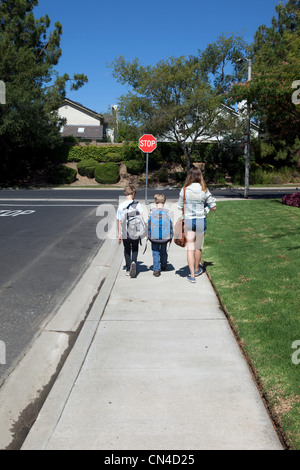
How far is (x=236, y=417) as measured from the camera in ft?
11.2

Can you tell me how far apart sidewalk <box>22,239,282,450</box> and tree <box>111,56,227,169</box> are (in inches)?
1157

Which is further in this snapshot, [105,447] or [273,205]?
[273,205]

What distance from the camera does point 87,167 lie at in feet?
126

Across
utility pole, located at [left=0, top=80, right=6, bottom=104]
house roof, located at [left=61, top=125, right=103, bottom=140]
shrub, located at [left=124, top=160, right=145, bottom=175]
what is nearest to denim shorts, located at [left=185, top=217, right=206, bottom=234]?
utility pole, located at [left=0, top=80, right=6, bottom=104]

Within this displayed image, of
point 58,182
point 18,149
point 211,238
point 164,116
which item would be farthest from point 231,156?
point 211,238

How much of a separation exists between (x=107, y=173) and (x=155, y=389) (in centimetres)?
3457

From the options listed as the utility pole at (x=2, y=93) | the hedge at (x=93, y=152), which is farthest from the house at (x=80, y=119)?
the utility pole at (x=2, y=93)

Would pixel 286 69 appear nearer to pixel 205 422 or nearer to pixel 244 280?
pixel 244 280

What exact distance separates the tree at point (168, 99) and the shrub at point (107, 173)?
4.26m

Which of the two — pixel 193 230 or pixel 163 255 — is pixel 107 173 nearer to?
pixel 163 255

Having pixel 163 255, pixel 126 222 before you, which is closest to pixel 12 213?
pixel 163 255

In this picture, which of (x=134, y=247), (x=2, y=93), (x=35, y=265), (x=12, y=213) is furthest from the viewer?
(x=2, y=93)

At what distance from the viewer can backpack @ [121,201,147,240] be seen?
7434 mm

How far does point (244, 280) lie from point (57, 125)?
116ft
